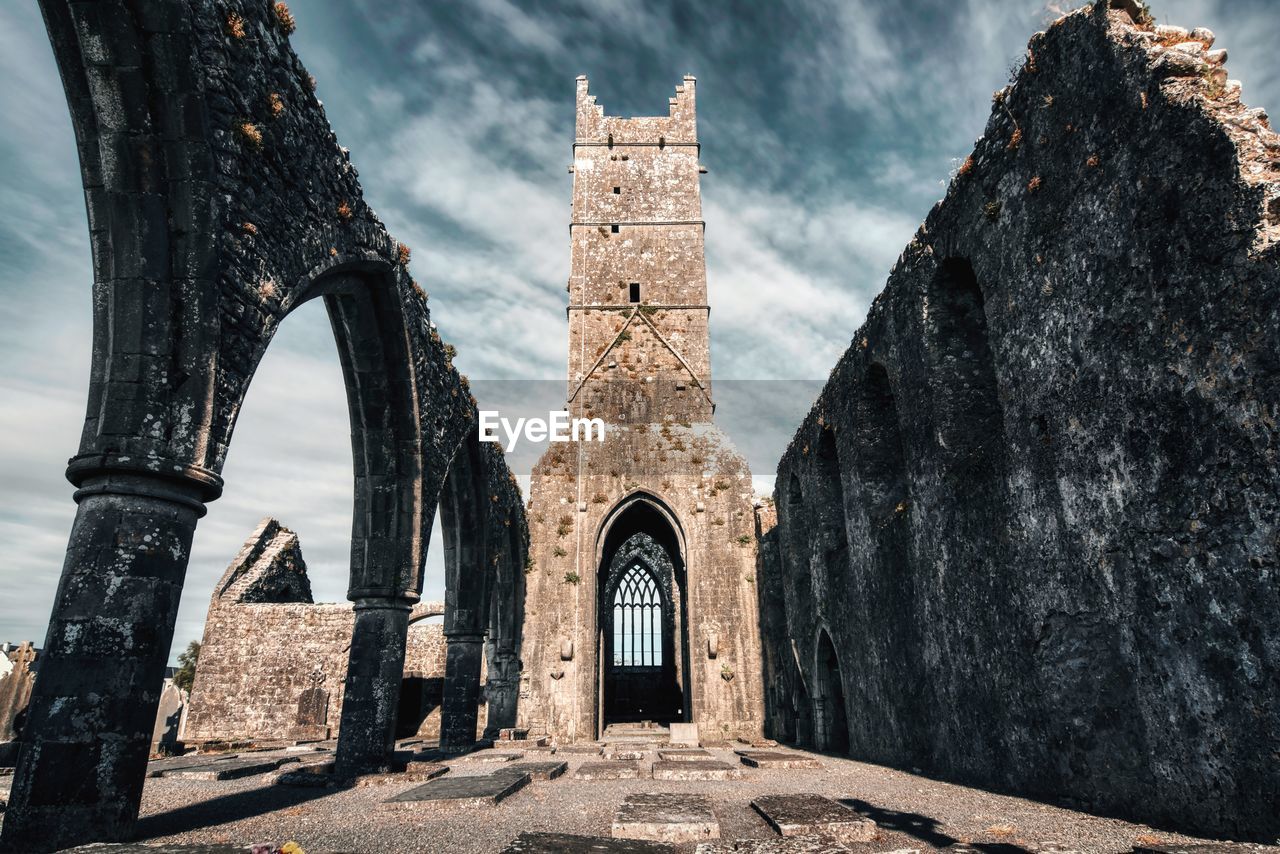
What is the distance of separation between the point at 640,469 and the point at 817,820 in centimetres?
1274

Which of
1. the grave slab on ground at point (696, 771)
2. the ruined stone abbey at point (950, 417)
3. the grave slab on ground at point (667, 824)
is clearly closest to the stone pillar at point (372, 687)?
the ruined stone abbey at point (950, 417)

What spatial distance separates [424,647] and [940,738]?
14974mm

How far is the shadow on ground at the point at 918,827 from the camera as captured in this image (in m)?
3.06

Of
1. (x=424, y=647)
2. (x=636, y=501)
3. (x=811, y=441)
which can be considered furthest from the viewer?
A: (x=424, y=647)

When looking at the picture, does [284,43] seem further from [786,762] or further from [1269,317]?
[786,762]

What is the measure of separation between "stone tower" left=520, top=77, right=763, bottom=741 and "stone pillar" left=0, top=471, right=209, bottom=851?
11406mm

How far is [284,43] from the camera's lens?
561cm

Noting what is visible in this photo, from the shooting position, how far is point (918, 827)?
421 cm

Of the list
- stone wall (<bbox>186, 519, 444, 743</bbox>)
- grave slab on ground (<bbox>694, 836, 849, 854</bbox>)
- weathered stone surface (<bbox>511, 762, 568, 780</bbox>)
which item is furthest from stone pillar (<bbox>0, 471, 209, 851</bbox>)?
stone wall (<bbox>186, 519, 444, 743</bbox>)

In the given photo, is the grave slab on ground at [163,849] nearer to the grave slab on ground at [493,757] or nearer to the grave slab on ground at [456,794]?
the grave slab on ground at [456,794]

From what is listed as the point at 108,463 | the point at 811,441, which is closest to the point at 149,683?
the point at 108,463

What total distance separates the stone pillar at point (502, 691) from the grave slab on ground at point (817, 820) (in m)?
11.1

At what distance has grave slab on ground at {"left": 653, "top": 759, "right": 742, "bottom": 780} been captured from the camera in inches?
282

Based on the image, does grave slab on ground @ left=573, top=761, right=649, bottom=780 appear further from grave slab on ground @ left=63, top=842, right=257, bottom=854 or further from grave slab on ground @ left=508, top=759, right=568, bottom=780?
grave slab on ground @ left=63, top=842, right=257, bottom=854
